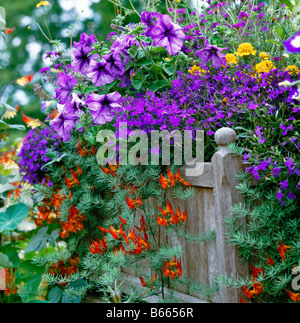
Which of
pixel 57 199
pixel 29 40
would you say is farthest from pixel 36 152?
pixel 29 40

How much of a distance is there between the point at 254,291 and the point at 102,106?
1.06 m

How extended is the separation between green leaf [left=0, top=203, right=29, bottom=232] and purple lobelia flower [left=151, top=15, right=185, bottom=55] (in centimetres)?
129

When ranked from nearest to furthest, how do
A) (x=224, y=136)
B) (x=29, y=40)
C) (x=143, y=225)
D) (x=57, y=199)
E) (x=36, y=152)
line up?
1. (x=224, y=136)
2. (x=143, y=225)
3. (x=57, y=199)
4. (x=36, y=152)
5. (x=29, y=40)

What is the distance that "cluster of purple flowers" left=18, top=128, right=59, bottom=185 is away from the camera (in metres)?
2.36

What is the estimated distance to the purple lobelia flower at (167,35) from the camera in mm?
1688

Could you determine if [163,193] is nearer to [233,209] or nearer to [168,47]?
[233,209]

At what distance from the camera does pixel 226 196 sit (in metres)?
1.45

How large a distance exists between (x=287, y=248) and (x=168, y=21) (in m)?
1.09

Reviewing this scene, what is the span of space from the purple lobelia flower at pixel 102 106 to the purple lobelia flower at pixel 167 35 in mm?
318

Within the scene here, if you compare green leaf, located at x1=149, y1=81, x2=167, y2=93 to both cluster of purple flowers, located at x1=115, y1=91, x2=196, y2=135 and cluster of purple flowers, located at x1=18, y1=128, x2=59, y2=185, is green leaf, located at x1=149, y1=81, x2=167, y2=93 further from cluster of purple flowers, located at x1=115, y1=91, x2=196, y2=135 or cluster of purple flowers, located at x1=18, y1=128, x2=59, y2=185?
cluster of purple flowers, located at x1=18, y1=128, x2=59, y2=185

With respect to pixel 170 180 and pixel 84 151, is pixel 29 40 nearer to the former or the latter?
pixel 84 151

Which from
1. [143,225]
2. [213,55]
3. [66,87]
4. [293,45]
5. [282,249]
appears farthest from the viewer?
[66,87]

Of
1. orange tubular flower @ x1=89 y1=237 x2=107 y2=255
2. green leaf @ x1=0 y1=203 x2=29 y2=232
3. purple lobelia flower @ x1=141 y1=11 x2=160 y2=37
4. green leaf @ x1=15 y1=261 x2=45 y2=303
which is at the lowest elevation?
green leaf @ x1=15 y1=261 x2=45 y2=303

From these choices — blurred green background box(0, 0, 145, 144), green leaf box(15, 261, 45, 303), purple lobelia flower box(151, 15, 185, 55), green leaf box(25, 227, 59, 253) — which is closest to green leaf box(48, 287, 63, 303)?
green leaf box(15, 261, 45, 303)
